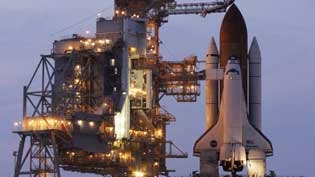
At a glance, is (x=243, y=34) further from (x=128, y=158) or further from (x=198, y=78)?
(x=128, y=158)

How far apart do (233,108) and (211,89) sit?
704cm

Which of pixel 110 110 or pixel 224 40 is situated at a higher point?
pixel 224 40

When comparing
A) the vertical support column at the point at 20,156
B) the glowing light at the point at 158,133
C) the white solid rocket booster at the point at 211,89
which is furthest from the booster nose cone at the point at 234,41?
the vertical support column at the point at 20,156

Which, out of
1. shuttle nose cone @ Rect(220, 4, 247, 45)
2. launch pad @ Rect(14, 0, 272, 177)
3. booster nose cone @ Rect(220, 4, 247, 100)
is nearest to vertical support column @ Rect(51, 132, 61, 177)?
launch pad @ Rect(14, 0, 272, 177)

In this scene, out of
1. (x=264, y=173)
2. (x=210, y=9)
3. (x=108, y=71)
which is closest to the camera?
(x=264, y=173)

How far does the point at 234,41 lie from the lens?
338 ft

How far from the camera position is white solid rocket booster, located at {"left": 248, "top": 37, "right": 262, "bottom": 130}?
339ft

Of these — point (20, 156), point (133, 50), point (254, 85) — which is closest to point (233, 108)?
point (254, 85)

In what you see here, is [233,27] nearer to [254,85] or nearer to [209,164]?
[254,85]

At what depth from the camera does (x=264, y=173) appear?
10075 centimetres

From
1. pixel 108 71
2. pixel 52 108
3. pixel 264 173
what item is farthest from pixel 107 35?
pixel 264 173

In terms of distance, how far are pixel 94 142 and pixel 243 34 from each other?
65.2ft

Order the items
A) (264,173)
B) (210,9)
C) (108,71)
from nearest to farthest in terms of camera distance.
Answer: (264,173), (108,71), (210,9)

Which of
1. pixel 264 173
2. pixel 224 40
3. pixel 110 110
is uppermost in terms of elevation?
pixel 224 40
